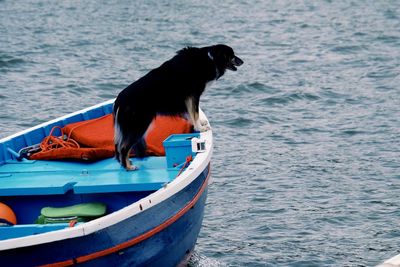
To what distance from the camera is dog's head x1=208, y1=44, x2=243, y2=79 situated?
10.8 metres

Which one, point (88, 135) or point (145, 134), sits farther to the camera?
point (88, 135)

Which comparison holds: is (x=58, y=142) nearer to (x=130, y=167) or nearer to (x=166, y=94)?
(x=130, y=167)

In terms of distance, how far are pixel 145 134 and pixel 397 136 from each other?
7.01 meters

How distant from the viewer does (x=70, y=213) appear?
8.33 m

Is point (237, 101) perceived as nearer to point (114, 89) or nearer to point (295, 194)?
point (114, 89)

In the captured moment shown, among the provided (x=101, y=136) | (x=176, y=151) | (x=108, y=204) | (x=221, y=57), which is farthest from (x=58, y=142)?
(x=221, y=57)

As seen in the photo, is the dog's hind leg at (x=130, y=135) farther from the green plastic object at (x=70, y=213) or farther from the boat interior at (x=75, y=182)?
the green plastic object at (x=70, y=213)

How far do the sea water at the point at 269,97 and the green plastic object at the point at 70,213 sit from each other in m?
2.24

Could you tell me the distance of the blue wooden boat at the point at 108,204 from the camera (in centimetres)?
733

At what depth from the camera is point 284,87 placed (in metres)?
20.3

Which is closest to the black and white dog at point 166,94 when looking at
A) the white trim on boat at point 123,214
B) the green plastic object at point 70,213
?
the white trim on boat at point 123,214

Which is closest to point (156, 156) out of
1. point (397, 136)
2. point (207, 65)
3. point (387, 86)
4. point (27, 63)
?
point (207, 65)

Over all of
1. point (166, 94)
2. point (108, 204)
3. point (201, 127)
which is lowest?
point (108, 204)

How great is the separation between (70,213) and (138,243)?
0.72 m
